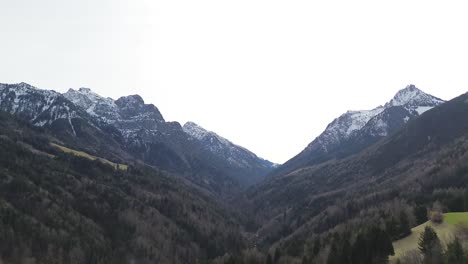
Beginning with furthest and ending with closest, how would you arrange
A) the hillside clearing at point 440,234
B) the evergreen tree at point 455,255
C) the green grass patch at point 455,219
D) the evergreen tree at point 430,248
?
the green grass patch at point 455,219 → the hillside clearing at point 440,234 → the evergreen tree at point 430,248 → the evergreen tree at point 455,255

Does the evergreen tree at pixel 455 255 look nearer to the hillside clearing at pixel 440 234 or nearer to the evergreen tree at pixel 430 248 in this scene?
the evergreen tree at pixel 430 248

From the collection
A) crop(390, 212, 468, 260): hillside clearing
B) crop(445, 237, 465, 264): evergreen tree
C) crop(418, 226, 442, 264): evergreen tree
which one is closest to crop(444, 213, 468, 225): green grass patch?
crop(390, 212, 468, 260): hillside clearing

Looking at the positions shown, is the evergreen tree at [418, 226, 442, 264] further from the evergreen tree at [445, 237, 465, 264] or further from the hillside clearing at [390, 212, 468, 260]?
the hillside clearing at [390, 212, 468, 260]

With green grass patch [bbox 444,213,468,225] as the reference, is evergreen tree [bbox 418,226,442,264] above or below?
below

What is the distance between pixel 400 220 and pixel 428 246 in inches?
1081

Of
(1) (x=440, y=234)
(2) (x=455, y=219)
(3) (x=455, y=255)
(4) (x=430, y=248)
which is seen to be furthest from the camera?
(2) (x=455, y=219)

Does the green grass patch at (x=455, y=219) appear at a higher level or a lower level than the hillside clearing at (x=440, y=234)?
higher

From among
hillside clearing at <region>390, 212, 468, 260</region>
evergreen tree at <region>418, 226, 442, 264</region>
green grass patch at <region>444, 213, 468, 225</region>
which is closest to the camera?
evergreen tree at <region>418, 226, 442, 264</region>

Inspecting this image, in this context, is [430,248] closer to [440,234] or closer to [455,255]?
[455,255]

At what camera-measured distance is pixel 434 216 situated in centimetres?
13900

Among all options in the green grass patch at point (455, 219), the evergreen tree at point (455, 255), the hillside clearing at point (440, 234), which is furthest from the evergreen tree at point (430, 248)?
the green grass patch at point (455, 219)

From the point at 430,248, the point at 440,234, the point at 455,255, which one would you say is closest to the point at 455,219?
the point at 440,234

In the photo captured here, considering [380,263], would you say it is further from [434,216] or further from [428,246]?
[434,216]

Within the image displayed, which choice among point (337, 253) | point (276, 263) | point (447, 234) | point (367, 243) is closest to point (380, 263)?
point (367, 243)
